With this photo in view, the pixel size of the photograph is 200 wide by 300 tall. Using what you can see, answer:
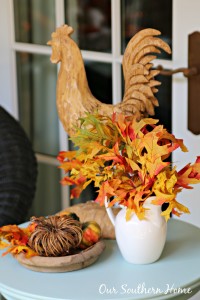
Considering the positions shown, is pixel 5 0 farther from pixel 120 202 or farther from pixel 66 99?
pixel 120 202

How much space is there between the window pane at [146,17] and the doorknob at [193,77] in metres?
0.10

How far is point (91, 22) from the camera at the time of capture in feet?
7.62

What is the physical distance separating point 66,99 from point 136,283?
483 mm

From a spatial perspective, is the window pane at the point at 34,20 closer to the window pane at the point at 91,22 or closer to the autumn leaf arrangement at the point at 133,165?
the window pane at the point at 91,22

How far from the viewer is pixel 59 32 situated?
1.69 meters

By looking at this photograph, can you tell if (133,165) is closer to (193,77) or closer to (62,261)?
(62,261)

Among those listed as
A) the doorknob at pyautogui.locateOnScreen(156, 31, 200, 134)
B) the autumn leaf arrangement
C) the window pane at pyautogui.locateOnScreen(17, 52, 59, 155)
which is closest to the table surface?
the autumn leaf arrangement

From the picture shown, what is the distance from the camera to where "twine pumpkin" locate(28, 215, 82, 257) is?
4.82ft

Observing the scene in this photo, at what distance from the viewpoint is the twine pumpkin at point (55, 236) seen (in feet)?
4.82

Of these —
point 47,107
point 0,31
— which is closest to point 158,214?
point 47,107

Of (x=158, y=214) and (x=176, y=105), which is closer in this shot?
(x=158, y=214)

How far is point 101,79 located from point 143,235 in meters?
0.91

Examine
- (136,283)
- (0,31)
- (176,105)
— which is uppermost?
(0,31)

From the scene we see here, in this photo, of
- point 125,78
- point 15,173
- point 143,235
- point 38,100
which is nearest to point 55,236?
point 143,235
